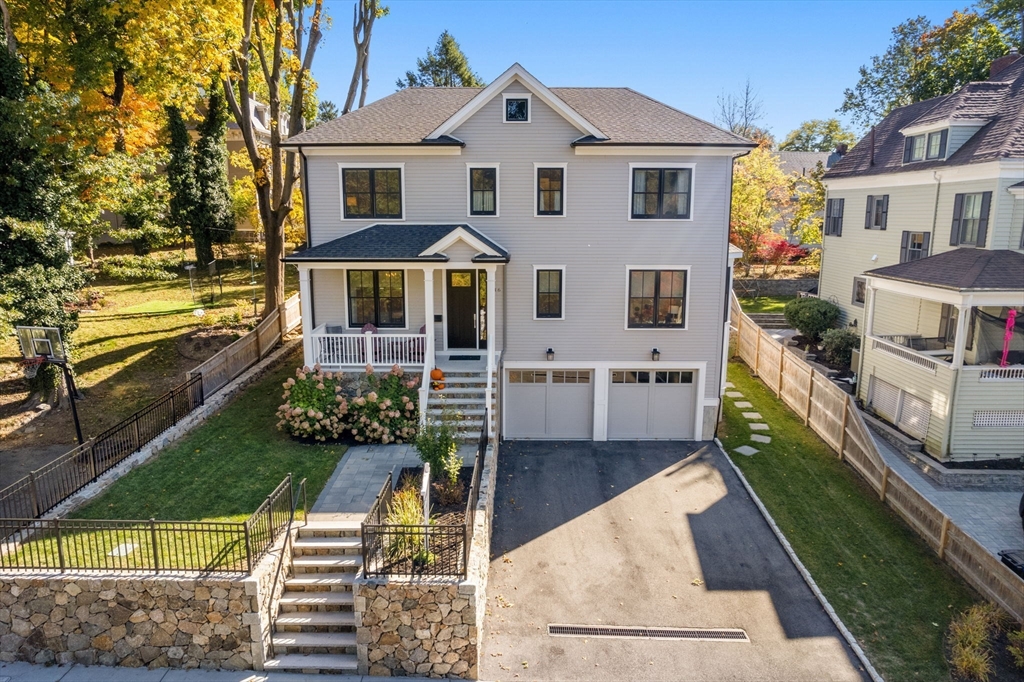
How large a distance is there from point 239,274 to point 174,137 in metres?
7.35

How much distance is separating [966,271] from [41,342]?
893 inches

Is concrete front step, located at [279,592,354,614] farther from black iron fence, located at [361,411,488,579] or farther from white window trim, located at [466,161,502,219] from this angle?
white window trim, located at [466,161,502,219]

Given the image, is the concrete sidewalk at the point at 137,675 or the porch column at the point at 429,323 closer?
the concrete sidewalk at the point at 137,675

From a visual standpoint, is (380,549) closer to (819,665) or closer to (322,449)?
(322,449)

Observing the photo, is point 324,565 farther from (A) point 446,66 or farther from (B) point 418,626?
(A) point 446,66

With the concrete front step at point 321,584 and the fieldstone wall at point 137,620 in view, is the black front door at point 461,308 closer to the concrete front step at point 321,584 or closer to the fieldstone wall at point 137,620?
the concrete front step at point 321,584

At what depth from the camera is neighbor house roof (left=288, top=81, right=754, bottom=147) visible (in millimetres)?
16484

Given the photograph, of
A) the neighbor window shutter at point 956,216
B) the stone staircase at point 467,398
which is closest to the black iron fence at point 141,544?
the stone staircase at point 467,398

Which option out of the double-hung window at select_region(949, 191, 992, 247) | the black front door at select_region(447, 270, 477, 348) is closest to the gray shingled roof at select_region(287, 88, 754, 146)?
the black front door at select_region(447, 270, 477, 348)

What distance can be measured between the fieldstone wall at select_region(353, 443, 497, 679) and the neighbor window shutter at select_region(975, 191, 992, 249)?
18.9 m

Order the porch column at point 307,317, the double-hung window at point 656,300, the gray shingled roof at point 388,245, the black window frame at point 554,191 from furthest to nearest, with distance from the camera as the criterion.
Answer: the double-hung window at point 656,300, the black window frame at point 554,191, the porch column at point 307,317, the gray shingled roof at point 388,245

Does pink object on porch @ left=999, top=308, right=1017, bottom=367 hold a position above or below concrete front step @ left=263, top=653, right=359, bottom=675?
above

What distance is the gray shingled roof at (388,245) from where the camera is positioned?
15859 millimetres

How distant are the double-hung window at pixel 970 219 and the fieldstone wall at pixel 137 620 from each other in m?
21.7
